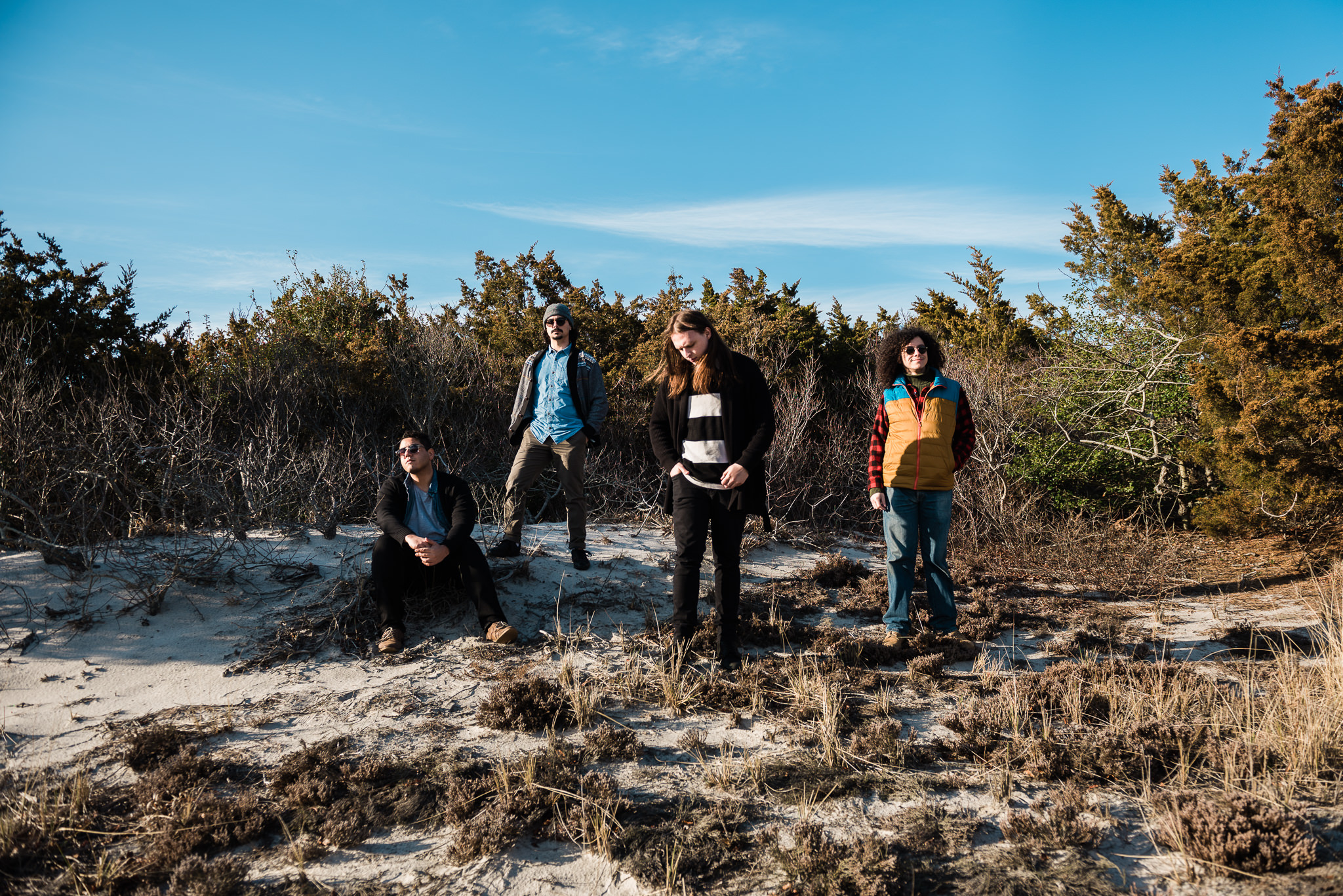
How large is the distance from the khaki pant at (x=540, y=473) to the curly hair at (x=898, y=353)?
6.63 ft

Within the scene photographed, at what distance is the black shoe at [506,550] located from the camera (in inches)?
217

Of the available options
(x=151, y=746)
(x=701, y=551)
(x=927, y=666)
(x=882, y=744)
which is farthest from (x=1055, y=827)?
(x=151, y=746)

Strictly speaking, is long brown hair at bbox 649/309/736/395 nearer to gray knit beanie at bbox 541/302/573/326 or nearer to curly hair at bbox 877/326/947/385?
curly hair at bbox 877/326/947/385

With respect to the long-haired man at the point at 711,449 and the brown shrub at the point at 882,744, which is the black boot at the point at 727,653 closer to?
the long-haired man at the point at 711,449

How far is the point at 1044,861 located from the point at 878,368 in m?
2.87

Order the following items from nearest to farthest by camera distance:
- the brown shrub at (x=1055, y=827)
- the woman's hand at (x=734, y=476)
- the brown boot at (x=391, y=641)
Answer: the brown shrub at (x=1055, y=827) < the woman's hand at (x=734, y=476) < the brown boot at (x=391, y=641)

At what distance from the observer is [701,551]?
4.12 meters

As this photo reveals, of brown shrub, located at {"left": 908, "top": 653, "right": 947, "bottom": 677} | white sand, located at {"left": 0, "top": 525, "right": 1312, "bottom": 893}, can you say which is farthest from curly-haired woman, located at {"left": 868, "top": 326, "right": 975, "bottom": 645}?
white sand, located at {"left": 0, "top": 525, "right": 1312, "bottom": 893}

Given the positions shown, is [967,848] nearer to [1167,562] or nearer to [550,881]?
[550,881]

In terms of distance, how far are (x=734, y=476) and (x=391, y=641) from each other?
7.15 feet

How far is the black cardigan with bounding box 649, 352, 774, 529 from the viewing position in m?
4.02

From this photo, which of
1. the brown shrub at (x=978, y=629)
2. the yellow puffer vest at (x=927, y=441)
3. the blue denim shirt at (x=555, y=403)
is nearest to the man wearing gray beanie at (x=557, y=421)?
the blue denim shirt at (x=555, y=403)

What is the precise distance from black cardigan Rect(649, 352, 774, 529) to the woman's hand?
40mm

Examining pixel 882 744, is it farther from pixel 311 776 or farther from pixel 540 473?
pixel 540 473
